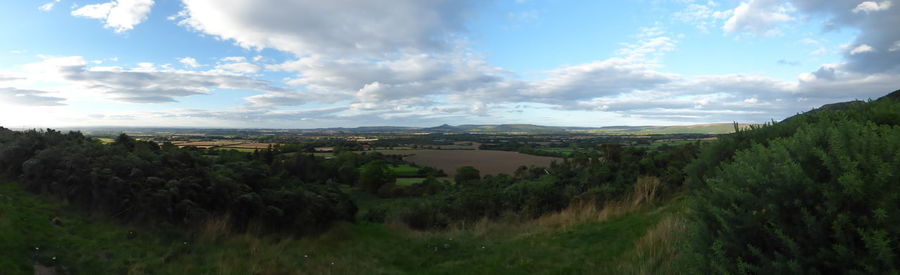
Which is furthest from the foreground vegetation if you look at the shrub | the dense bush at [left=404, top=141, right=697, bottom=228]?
the dense bush at [left=404, top=141, right=697, bottom=228]

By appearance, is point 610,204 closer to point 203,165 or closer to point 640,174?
point 640,174

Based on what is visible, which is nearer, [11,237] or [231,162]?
[11,237]

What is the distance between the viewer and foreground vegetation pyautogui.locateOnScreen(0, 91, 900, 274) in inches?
112

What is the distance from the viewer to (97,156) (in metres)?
9.95

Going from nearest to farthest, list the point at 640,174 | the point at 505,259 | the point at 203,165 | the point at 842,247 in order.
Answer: the point at 842,247, the point at 505,259, the point at 203,165, the point at 640,174

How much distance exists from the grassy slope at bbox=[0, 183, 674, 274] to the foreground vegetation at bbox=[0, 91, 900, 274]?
4 cm

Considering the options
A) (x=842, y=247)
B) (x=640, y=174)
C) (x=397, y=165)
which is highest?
(x=842, y=247)

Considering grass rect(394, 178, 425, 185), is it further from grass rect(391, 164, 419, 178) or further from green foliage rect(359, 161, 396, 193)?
grass rect(391, 164, 419, 178)

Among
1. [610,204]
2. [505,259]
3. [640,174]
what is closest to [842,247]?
[505,259]

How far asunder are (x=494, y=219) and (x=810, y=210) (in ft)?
39.4

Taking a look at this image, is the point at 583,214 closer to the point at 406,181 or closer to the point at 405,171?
the point at 406,181

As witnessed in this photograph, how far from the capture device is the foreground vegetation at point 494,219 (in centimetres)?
284

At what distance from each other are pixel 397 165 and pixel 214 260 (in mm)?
58513

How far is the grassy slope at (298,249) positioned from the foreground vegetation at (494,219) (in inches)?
1.5
